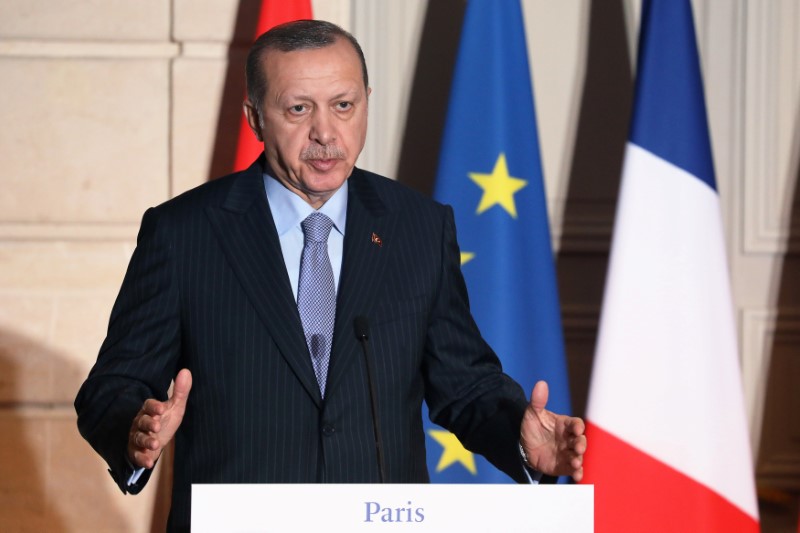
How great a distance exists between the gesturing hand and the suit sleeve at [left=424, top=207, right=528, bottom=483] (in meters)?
0.18

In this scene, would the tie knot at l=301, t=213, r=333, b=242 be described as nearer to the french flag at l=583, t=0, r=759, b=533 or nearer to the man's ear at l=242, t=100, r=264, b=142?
the man's ear at l=242, t=100, r=264, b=142

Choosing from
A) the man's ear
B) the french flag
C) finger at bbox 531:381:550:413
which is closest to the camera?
finger at bbox 531:381:550:413

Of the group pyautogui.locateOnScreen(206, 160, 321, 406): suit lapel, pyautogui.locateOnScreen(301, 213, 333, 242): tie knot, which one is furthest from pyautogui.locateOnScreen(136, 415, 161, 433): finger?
pyautogui.locateOnScreen(301, 213, 333, 242): tie knot

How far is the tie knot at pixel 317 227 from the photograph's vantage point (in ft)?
6.46

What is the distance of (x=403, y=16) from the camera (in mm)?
4043

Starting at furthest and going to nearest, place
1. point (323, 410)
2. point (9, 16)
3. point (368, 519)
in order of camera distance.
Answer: point (9, 16)
point (323, 410)
point (368, 519)

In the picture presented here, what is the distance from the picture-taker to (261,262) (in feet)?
6.25

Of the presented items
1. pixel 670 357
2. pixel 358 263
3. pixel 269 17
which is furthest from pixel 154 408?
pixel 269 17

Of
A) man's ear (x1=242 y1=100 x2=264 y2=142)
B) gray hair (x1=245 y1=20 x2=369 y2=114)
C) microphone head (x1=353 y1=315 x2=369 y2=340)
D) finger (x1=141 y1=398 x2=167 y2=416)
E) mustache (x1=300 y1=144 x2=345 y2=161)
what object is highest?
gray hair (x1=245 y1=20 x2=369 y2=114)

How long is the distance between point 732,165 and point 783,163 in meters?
0.20

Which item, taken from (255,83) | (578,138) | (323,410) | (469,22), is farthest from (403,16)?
(323,410)

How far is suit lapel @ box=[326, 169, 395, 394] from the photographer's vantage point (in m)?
1.83

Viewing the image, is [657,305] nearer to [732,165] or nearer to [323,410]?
[732,165]

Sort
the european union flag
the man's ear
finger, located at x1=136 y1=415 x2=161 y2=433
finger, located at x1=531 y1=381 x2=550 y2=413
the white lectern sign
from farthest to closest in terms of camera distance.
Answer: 1. the european union flag
2. the man's ear
3. finger, located at x1=531 y1=381 x2=550 y2=413
4. finger, located at x1=136 y1=415 x2=161 y2=433
5. the white lectern sign
